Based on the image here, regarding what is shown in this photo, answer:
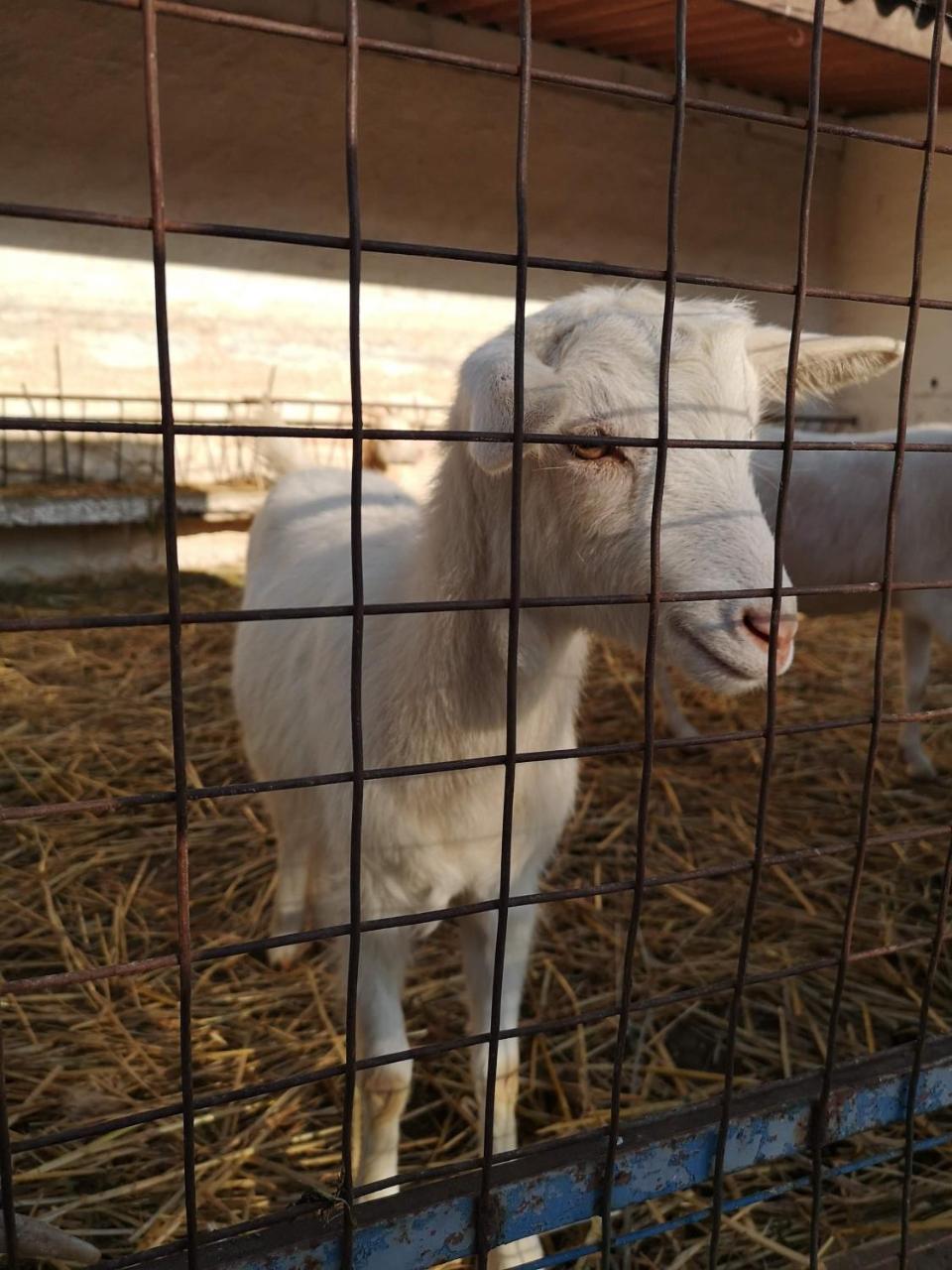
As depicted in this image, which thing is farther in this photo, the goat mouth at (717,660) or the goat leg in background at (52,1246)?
the goat mouth at (717,660)

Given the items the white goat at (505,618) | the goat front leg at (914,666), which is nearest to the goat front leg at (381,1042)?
the white goat at (505,618)

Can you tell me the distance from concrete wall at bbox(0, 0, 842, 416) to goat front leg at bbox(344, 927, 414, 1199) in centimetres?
634

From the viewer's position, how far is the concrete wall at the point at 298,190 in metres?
6.90

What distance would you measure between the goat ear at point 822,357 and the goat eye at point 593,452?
1.38ft

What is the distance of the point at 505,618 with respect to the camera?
1.81 meters

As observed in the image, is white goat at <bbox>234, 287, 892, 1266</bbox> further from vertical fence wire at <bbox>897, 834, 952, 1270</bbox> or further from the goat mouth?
vertical fence wire at <bbox>897, 834, 952, 1270</bbox>

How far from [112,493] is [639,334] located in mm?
6080

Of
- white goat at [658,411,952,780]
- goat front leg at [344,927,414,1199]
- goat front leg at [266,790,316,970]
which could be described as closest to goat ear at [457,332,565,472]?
goat front leg at [344,927,414,1199]

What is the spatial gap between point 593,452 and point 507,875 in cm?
73

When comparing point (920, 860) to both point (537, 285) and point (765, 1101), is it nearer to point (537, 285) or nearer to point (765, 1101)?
point (765, 1101)

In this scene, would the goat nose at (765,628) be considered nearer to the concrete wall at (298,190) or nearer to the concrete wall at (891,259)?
the concrete wall at (298,190)

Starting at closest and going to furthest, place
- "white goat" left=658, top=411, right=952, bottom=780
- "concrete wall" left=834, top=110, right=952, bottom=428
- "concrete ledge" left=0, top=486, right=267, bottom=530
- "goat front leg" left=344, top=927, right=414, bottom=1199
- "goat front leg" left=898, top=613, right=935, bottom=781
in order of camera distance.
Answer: "goat front leg" left=344, top=927, right=414, bottom=1199 < "white goat" left=658, top=411, right=952, bottom=780 < "goat front leg" left=898, top=613, right=935, bottom=781 < "concrete ledge" left=0, top=486, right=267, bottom=530 < "concrete wall" left=834, top=110, right=952, bottom=428

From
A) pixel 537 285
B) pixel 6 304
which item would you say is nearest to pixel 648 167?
pixel 537 285

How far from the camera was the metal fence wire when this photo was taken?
36.9 inches
